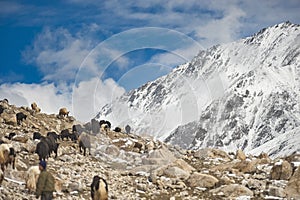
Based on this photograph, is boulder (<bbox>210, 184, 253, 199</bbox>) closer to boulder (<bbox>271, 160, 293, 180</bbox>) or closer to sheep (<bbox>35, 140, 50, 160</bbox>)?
boulder (<bbox>271, 160, 293, 180</bbox>)

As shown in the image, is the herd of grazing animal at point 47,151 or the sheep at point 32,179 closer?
the sheep at point 32,179

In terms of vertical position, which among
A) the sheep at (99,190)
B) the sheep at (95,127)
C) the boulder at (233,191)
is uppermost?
the sheep at (95,127)

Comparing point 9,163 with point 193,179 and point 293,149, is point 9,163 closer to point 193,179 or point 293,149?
point 193,179

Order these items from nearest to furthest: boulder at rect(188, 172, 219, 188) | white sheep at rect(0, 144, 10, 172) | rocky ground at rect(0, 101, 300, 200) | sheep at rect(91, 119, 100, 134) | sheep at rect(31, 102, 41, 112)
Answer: white sheep at rect(0, 144, 10, 172)
rocky ground at rect(0, 101, 300, 200)
boulder at rect(188, 172, 219, 188)
sheep at rect(91, 119, 100, 134)
sheep at rect(31, 102, 41, 112)

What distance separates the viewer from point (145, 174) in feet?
88.3

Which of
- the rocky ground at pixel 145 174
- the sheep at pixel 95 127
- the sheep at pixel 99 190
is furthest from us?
the sheep at pixel 95 127

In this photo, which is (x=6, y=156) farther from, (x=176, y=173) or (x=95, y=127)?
(x=95, y=127)

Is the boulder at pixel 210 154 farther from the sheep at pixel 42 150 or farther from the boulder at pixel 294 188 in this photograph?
the sheep at pixel 42 150

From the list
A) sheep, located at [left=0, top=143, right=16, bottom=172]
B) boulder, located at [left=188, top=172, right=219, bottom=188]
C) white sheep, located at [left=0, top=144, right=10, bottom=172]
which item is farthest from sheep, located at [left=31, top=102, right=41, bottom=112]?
boulder, located at [left=188, top=172, right=219, bottom=188]

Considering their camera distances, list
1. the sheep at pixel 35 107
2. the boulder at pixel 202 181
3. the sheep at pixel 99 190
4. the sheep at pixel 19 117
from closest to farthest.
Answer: the sheep at pixel 99 190 → the boulder at pixel 202 181 → the sheep at pixel 19 117 → the sheep at pixel 35 107

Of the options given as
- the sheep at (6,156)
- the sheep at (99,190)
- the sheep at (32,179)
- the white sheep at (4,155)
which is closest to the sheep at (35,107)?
the sheep at (6,156)

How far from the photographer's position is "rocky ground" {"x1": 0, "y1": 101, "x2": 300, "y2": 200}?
2184 centimetres

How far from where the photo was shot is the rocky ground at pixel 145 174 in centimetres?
2184

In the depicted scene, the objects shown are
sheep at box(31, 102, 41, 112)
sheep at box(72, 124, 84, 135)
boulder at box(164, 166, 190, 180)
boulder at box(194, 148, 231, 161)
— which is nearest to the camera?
boulder at box(164, 166, 190, 180)
